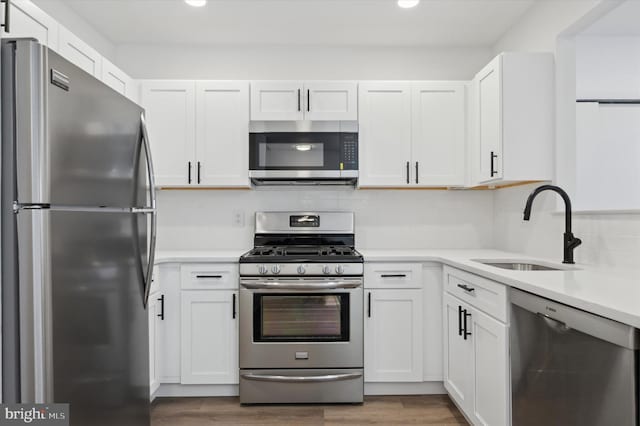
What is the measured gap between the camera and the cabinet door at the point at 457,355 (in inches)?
84.4

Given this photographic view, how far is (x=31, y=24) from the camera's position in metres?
1.70

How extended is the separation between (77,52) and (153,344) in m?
1.72

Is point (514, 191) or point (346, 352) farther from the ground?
point (514, 191)

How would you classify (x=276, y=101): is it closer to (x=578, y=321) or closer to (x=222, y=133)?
(x=222, y=133)

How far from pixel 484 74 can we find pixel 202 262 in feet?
7.32

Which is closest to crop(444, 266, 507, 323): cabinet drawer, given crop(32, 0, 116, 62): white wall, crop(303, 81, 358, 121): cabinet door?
crop(303, 81, 358, 121): cabinet door

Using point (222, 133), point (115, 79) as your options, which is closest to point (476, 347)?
point (222, 133)

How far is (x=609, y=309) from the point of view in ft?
3.47

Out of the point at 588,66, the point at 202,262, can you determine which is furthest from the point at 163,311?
the point at 588,66

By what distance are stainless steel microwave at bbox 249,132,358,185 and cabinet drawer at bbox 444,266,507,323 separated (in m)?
1.00

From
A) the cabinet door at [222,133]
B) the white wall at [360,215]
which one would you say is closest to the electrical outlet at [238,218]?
the white wall at [360,215]

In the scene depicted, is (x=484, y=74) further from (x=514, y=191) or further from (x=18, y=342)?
(x=18, y=342)

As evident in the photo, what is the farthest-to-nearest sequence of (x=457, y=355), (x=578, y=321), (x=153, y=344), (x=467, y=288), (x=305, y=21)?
(x=305, y=21) → (x=153, y=344) → (x=457, y=355) → (x=467, y=288) → (x=578, y=321)

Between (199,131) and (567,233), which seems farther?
(199,131)
